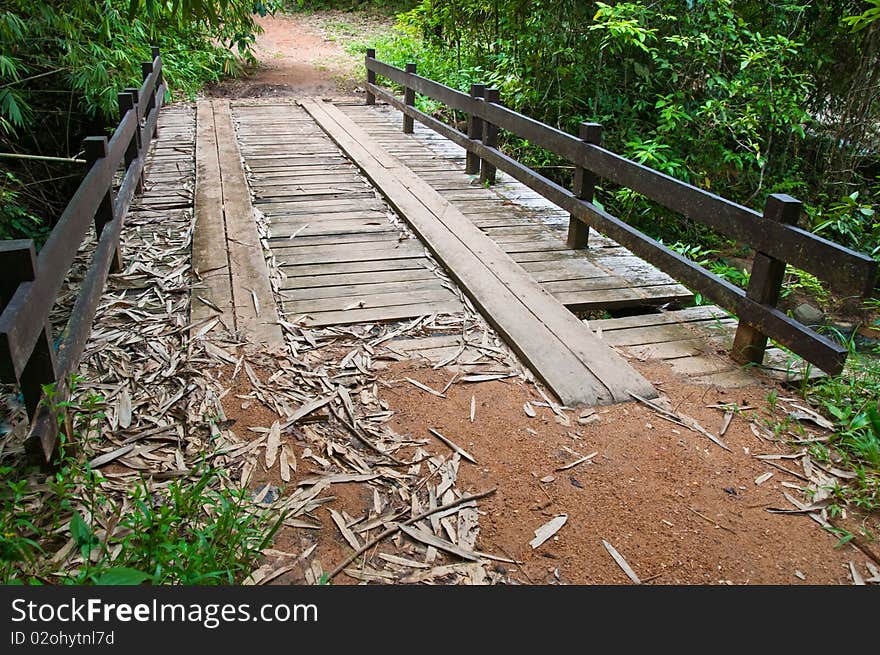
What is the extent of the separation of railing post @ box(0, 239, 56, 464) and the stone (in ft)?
21.5

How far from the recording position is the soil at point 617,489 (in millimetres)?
2559

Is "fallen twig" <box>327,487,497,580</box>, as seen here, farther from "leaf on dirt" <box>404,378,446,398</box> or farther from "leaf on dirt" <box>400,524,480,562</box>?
"leaf on dirt" <box>404,378,446,398</box>

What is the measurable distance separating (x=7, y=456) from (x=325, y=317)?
73.6 inches

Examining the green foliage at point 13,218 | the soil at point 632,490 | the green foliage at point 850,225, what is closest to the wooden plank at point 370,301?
the soil at point 632,490

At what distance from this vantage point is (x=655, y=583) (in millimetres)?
2471

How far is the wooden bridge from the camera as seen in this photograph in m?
3.60

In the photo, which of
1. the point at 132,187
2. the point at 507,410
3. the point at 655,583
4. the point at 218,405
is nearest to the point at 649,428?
the point at 507,410

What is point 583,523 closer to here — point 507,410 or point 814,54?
point 507,410

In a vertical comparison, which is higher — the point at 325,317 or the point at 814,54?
the point at 814,54

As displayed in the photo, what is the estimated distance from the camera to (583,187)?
554cm

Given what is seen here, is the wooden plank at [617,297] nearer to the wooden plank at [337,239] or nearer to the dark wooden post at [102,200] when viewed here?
the wooden plank at [337,239]

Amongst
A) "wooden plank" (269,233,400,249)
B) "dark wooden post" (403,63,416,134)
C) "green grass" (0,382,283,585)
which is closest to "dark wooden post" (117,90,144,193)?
"wooden plank" (269,233,400,249)

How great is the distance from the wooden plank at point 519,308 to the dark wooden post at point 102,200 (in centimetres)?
216

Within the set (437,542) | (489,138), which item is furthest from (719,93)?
(437,542)
